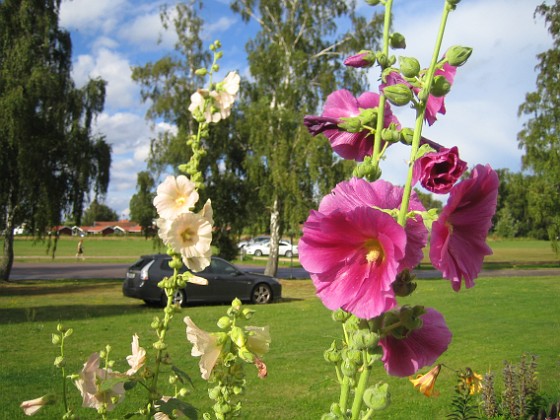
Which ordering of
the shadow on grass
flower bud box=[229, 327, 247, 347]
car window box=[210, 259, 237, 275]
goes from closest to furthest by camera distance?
flower bud box=[229, 327, 247, 347]
the shadow on grass
car window box=[210, 259, 237, 275]

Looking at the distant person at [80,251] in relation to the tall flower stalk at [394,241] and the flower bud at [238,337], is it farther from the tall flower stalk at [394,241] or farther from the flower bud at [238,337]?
the tall flower stalk at [394,241]

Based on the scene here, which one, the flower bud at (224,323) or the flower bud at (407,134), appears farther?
the flower bud at (224,323)

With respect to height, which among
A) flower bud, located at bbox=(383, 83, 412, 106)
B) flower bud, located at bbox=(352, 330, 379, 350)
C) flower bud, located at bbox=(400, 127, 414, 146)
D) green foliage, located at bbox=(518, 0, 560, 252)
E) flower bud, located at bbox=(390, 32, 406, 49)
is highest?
green foliage, located at bbox=(518, 0, 560, 252)

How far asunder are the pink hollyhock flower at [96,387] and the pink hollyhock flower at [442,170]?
77cm

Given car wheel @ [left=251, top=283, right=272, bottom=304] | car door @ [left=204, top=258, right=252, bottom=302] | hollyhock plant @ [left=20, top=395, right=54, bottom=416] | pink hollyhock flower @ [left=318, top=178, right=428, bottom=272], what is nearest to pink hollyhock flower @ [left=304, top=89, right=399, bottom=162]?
pink hollyhock flower @ [left=318, top=178, right=428, bottom=272]

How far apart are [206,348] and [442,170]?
57 cm

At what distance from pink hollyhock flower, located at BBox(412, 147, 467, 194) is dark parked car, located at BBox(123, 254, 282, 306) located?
1311 cm

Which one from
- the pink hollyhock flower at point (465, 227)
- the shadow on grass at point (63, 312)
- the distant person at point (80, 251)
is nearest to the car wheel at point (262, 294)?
the shadow on grass at point (63, 312)

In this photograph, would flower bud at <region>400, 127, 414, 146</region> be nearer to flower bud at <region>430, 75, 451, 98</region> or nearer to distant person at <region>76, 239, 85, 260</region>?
flower bud at <region>430, 75, 451, 98</region>

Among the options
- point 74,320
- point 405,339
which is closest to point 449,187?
point 405,339

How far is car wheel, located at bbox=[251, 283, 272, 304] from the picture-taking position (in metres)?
15.8

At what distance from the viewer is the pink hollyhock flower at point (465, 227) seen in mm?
751

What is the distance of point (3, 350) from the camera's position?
8.73m

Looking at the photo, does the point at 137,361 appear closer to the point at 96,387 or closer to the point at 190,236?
the point at 96,387
